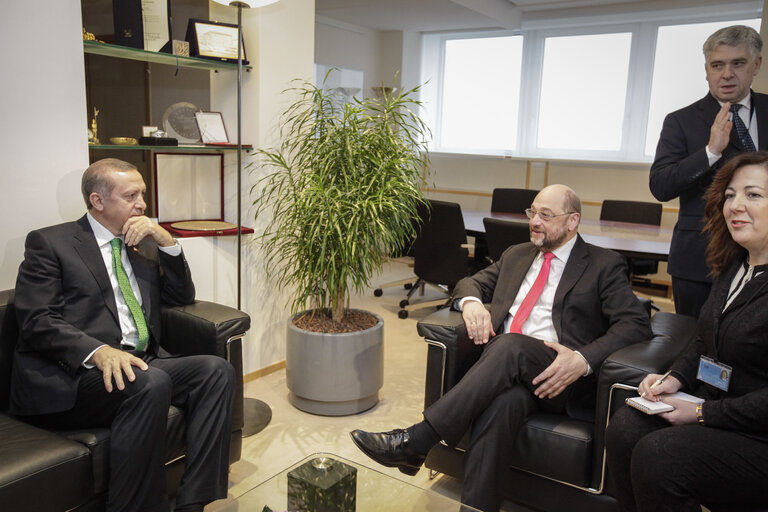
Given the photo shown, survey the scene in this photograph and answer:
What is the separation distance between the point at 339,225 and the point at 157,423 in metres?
1.25

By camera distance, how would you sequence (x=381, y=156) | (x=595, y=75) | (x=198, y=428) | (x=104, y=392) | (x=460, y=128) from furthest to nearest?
(x=460, y=128) → (x=595, y=75) → (x=381, y=156) → (x=198, y=428) → (x=104, y=392)

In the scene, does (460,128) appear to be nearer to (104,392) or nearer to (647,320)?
(647,320)

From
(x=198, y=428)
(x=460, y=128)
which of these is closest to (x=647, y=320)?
(x=198, y=428)

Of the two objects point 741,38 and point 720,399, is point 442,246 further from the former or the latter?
point 720,399

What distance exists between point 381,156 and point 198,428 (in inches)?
59.8

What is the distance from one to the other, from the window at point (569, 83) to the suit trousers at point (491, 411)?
4.69 metres

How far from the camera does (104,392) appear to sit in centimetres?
194

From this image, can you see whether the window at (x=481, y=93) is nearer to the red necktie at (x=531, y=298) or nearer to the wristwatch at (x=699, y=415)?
the red necktie at (x=531, y=298)

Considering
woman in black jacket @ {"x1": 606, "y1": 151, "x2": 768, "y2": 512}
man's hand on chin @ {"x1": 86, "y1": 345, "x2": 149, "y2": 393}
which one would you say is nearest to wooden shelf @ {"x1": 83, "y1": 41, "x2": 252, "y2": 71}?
man's hand on chin @ {"x1": 86, "y1": 345, "x2": 149, "y2": 393}

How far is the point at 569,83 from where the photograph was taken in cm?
642

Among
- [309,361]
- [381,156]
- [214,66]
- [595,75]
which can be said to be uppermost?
[595,75]

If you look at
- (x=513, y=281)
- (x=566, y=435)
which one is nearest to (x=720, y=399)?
(x=566, y=435)

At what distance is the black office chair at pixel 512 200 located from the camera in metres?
5.35

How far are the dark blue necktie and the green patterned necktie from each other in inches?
93.0
